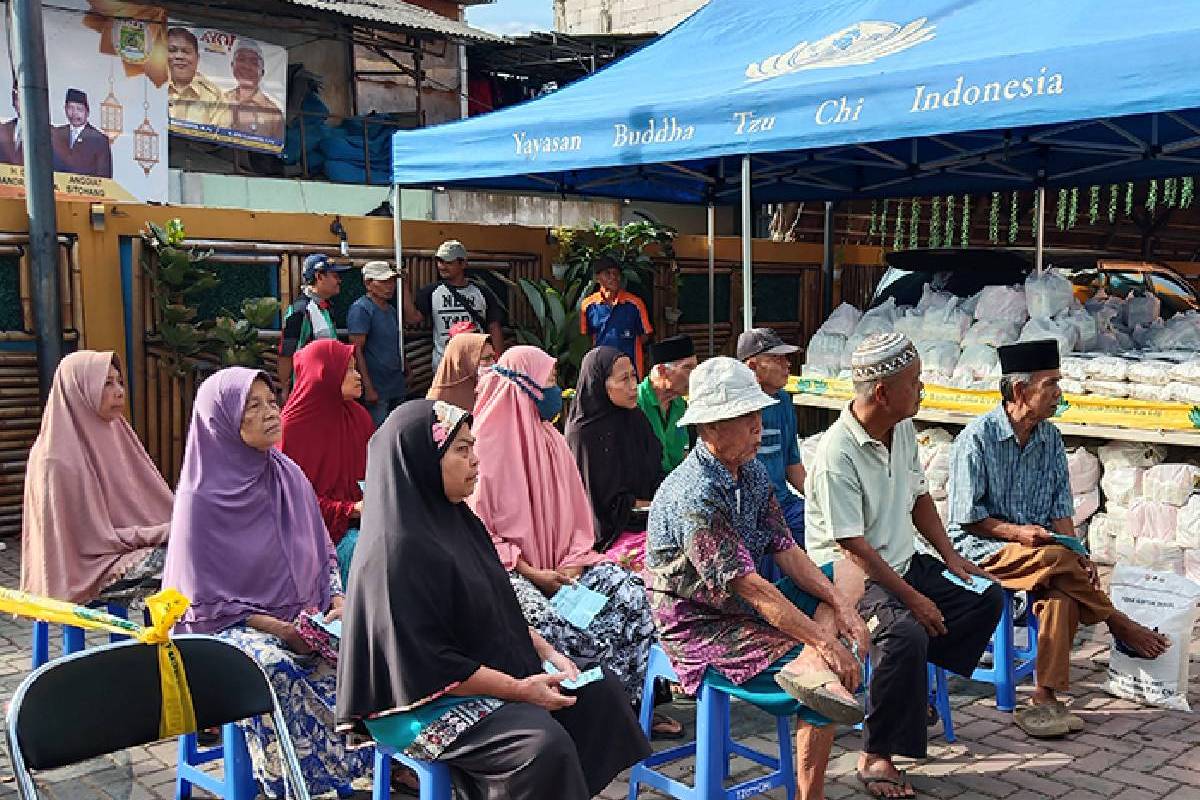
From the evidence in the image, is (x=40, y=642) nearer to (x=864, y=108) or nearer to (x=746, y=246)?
(x=746, y=246)

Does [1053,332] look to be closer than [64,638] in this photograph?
No

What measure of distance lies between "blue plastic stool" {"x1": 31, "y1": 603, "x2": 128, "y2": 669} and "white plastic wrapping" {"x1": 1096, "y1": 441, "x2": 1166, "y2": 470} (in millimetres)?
4950

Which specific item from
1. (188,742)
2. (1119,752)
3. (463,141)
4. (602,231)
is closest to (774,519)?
(1119,752)

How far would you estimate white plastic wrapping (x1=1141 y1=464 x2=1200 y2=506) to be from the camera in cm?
579

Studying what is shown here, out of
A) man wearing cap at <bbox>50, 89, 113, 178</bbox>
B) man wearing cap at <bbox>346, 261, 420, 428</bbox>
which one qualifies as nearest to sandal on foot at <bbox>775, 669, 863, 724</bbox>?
man wearing cap at <bbox>346, 261, 420, 428</bbox>

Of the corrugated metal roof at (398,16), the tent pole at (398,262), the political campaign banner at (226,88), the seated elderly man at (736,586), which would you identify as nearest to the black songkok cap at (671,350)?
the seated elderly man at (736,586)

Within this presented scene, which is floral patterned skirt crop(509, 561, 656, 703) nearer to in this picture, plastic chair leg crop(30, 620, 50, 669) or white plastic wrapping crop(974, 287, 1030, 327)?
plastic chair leg crop(30, 620, 50, 669)

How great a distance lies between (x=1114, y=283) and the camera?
10.2m

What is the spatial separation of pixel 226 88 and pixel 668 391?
360 inches

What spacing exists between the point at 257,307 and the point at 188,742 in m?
4.70

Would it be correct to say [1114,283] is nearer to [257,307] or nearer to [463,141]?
[463,141]

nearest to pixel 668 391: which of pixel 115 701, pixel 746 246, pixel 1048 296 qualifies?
pixel 746 246

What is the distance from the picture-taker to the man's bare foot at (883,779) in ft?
12.2

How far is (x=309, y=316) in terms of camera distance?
24.4ft
